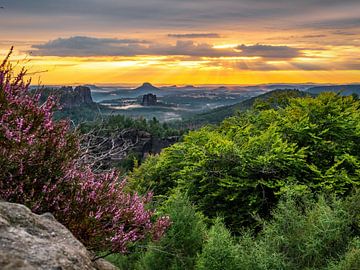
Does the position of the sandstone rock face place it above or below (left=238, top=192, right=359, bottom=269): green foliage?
→ above

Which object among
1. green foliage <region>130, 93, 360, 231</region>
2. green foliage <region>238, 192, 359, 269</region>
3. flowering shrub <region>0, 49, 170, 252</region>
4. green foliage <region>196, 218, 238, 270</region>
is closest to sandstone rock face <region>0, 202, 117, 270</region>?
flowering shrub <region>0, 49, 170, 252</region>

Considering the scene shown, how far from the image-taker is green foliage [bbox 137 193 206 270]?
7.96m

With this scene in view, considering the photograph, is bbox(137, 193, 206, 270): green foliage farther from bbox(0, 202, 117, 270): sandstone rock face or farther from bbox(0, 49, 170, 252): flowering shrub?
bbox(0, 202, 117, 270): sandstone rock face

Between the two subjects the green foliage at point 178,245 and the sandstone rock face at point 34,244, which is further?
the green foliage at point 178,245

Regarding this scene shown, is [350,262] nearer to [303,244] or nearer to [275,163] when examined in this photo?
[303,244]

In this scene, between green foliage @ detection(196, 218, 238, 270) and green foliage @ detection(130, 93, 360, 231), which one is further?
green foliage @ detection(130, 93, 360, 231)

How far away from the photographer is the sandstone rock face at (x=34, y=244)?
328cm

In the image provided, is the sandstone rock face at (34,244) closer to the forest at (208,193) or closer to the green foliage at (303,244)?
the forest at (208,193)

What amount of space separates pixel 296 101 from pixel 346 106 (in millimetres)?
2378

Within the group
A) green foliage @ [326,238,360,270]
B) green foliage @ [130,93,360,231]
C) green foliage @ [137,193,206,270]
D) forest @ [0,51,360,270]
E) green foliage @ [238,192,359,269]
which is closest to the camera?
forest @ [0,51,360,270]

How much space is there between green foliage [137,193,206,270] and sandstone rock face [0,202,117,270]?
3.88 metres

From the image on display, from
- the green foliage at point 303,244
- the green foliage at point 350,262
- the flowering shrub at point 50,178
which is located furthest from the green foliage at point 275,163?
the flowering shrub at point 50,178

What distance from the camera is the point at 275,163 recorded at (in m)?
13.8

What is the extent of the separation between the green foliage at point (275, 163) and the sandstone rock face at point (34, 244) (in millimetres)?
9514
